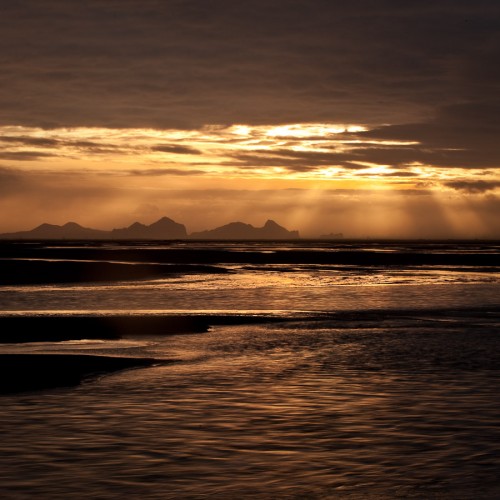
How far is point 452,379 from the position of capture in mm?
21344

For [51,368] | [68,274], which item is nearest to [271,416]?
[51,368]

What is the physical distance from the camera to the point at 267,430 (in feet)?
51.3

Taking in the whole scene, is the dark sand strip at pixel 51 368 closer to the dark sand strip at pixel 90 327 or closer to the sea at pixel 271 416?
the sea at pixel 271 416

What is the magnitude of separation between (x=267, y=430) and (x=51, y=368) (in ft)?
30.3

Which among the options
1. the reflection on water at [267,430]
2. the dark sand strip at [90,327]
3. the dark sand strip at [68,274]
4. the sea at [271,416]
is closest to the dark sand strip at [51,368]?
the sea at [271,416]

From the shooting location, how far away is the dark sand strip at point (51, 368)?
20.8 m

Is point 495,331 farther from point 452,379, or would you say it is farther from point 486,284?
point 486,284

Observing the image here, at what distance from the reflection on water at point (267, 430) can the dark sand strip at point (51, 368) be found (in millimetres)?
834

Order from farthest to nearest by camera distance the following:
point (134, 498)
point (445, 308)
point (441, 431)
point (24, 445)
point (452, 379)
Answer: point (445, 308), point (452, 379), point (441, 431), point (24, 445), point (134, 498)

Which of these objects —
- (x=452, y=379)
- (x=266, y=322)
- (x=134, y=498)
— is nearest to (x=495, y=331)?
(x=266, y=322)

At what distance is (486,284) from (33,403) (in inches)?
1897

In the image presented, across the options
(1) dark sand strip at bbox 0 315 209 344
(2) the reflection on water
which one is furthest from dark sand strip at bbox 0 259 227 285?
(2) the reflection on water

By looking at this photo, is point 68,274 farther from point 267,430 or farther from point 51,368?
point 267,430

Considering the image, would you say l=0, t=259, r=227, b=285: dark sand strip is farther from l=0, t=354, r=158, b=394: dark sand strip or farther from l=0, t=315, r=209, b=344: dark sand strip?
l=0, t=354, r=158, b=394: dark sand strip
